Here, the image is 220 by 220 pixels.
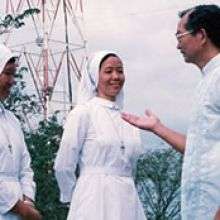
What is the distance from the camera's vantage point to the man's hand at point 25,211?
21.7 ft

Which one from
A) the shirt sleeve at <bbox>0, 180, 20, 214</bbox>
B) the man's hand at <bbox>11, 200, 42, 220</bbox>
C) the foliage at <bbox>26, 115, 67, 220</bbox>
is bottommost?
the foliage at <bbox>26, 115, 67, 220</bbox>

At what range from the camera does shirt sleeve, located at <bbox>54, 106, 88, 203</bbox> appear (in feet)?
24.5

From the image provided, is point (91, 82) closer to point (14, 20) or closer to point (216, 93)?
point (216, 93)

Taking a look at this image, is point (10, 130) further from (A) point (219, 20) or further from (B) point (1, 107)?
(A) point (219, 20)

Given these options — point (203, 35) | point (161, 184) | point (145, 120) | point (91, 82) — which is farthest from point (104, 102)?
point (161, 184)

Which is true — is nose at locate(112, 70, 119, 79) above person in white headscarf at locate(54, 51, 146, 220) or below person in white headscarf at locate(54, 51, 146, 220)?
above

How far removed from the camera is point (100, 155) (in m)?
7.45

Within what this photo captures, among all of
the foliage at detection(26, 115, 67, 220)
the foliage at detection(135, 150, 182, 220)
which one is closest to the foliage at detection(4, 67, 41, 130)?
the foliage at detection(26, 115, 67, 220)

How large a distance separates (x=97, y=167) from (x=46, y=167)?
35.5 feet

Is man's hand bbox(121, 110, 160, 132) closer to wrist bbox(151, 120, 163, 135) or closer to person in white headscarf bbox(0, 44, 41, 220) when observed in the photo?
wrist bbox(151, 120, 163, 135)

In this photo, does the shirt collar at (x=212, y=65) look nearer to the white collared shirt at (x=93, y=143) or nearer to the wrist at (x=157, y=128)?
the wrist at (x=157, y=128)

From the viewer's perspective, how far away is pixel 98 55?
25.1 ft

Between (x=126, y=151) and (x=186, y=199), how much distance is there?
7.13ft

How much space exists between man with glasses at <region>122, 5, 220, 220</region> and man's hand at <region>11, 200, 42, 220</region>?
1.52 m
